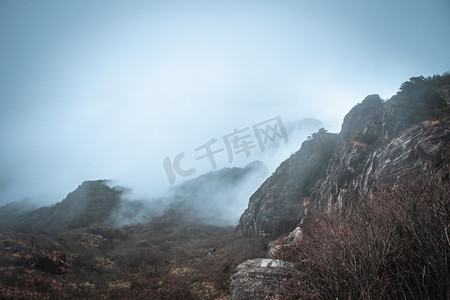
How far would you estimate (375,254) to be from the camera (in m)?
5.79

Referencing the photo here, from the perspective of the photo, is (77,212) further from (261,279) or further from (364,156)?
(364,156)

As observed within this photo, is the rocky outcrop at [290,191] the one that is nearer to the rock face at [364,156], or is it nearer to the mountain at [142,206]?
the rock face at [364,156]

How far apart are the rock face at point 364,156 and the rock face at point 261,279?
6962mm

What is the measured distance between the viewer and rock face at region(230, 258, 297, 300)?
8195 mm

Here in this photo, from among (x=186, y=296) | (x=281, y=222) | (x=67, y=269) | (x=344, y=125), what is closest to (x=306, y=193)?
(x=281, y=222)

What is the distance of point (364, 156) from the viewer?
21.5m

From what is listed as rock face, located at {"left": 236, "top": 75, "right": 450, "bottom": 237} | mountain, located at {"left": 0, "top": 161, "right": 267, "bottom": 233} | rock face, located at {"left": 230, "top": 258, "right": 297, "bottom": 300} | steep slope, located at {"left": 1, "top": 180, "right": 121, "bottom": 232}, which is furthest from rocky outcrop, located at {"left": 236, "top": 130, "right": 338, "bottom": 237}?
steep slope, located at {"left": 1, "top": 180, "right": 121, "bottom": 232}

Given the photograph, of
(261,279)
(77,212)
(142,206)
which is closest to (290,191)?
(261,279)

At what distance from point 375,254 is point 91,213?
63.0m

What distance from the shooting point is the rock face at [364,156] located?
1460 centimetres

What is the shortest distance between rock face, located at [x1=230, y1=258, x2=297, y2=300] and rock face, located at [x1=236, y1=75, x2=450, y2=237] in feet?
22.8

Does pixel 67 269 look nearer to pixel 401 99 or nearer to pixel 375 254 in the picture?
pixel 375 254

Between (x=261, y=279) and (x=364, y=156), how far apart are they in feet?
62.5

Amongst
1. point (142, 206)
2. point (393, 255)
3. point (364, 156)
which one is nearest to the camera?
point (393, 255)
